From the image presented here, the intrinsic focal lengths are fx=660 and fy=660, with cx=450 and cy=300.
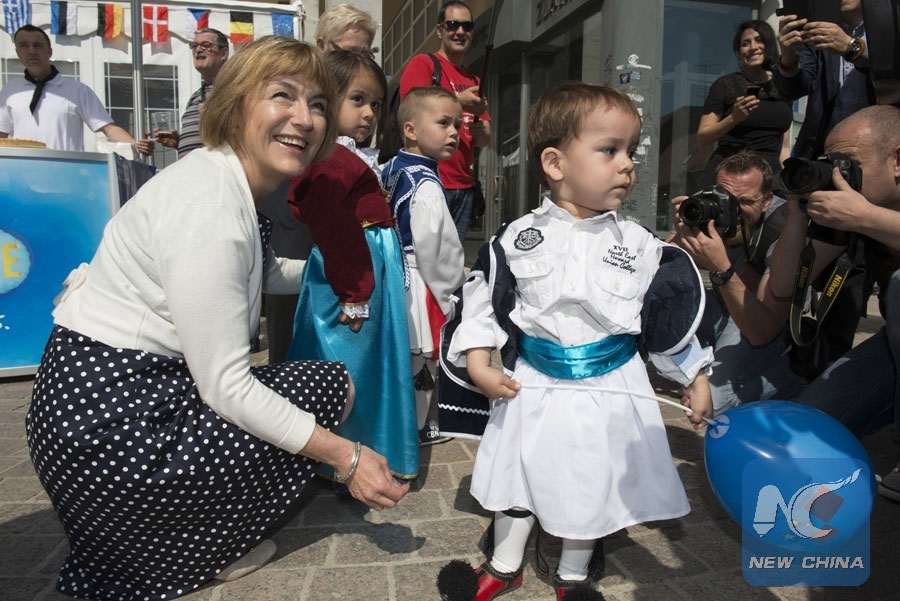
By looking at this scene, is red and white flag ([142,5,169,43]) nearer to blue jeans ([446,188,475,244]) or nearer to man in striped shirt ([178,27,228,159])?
man in striped shirt ([178,27,228,159])

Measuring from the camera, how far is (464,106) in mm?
4020

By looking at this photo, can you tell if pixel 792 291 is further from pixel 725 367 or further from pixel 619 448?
pixel 619 448

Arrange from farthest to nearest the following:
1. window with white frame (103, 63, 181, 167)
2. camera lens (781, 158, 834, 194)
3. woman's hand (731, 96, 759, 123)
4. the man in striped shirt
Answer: window with white frame (103, 63, 181, 167)
the man in striped shirt
woman's hand (731, 96, 759, 123)
camera lens (781, 158, 834, 194)

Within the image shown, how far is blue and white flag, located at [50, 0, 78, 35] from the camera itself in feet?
20.9

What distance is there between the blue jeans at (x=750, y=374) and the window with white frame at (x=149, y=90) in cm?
555

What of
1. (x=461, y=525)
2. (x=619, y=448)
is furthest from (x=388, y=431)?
(x=619, y=448)

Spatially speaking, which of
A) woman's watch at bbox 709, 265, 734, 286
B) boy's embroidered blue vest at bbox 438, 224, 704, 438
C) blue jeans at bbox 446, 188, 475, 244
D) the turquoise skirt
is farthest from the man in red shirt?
boy's embroidered blue vest at bbox 438, 224, 704, 438

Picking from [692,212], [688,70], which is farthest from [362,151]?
[688,70]

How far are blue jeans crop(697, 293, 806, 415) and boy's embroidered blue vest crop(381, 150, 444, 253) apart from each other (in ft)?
5.39

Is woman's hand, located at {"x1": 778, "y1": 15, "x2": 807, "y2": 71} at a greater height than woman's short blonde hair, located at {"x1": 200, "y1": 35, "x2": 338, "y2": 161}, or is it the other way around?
woman's hand, located at {"x1": 778, "y1": 15, "x2": 807, "y2": 71}

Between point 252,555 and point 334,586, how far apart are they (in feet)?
0.96

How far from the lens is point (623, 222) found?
192 centimetres

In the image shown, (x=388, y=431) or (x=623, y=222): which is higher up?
(x=623, y=222)

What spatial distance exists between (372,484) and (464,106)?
9.38 ft
